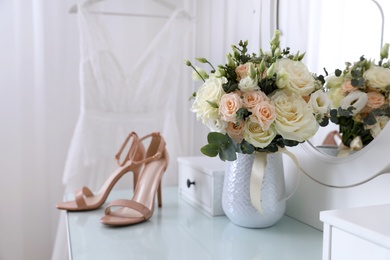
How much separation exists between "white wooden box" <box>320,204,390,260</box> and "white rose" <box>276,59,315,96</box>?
0.25 m

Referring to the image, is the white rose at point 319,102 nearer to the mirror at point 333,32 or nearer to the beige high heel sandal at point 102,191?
the mirror at point 333,32

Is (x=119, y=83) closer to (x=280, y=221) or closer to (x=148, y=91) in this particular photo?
(x=148, y=91)

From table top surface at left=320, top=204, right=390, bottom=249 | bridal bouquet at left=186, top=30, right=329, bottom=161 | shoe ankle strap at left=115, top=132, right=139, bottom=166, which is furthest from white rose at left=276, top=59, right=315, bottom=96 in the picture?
shoe ankle strap at left=115, top=132, right=139, bottom=166

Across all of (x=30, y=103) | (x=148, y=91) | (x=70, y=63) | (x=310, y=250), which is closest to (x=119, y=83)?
(x=148, y=91)

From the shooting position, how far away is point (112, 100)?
63.4 inches

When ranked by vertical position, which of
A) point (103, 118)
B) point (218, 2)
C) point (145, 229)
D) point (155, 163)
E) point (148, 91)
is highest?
point (218, 2)

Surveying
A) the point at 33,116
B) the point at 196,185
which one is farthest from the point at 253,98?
the point at 33,116

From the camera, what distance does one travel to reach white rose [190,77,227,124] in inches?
30.1

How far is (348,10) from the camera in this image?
0.84 metres

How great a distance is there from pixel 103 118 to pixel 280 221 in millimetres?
926

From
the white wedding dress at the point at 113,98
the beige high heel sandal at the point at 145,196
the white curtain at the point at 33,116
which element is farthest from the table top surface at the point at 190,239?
the white curtain at the point at 33,116

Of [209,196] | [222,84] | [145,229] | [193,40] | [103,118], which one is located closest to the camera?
[222,84]

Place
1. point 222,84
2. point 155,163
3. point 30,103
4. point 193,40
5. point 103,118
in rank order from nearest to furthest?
point 222,84, point 155,163, point 103,118, point 30,103, point 193,40

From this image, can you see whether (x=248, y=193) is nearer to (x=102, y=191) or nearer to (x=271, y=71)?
(x=271, y=71)
